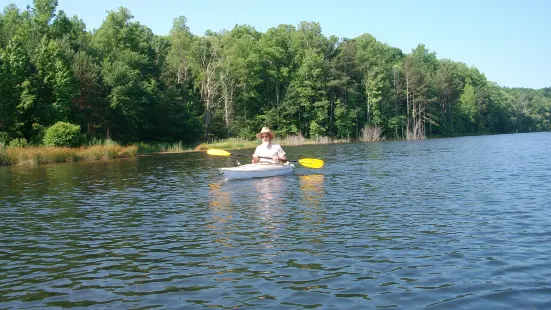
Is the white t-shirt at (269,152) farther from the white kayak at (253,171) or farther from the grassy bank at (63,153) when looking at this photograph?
the grassy bank at (63,153)

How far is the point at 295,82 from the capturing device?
78.3 m

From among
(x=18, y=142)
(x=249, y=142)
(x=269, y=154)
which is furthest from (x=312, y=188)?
(x=249, y=142)

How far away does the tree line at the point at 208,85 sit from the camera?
47219mm

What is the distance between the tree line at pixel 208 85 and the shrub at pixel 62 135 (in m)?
2.35

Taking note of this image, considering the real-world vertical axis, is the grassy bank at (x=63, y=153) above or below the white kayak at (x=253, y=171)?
above

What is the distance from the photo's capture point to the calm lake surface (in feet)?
23.3

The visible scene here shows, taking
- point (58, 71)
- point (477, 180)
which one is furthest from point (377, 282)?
point (58, 71)

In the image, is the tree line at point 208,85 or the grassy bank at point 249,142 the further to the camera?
the grassy bank at point 249,142

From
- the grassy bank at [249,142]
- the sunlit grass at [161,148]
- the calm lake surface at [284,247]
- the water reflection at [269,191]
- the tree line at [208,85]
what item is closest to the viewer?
the calm lake surface at [284,247]

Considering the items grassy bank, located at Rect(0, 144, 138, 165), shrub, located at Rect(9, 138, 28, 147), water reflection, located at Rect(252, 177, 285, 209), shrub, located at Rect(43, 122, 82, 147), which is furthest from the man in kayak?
shrub, located at Rect(9, 138, 28, 147)

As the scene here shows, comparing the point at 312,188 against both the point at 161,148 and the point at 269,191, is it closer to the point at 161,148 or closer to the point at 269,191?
the point at 269,191

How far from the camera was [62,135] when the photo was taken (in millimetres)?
41812

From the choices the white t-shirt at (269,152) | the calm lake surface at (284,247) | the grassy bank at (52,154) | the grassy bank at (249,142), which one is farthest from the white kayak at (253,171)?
the grassy bank at (249,142)

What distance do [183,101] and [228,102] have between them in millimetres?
10737
